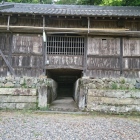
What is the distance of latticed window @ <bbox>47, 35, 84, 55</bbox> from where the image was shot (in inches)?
535

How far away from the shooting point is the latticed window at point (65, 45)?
44.5 feet

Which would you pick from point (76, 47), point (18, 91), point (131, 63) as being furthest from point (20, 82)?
point (131, 63)

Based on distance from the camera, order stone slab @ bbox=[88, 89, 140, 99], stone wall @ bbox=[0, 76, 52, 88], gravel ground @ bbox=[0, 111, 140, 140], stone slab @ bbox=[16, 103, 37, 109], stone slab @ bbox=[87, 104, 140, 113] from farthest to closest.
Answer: stone wall @ bbox=[0, 76, 52, 88] → stone slab @ bbox=[16, 103, 37, 109] → stone slab @ bbox=[88, 89, 140, 99] → stone slab @ bbox=[87, 104, 140, 113] → gravel ground @ bbox=[0, 111, 140, 140]

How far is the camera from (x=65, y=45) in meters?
13.7

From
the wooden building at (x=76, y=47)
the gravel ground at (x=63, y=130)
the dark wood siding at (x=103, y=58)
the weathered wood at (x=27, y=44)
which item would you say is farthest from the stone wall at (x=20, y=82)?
the dark wood siding at (x=103, y=58)

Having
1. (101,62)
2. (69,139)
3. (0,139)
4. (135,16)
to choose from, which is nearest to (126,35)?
(135,16)

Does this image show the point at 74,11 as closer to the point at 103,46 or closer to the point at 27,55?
the point at 103,46

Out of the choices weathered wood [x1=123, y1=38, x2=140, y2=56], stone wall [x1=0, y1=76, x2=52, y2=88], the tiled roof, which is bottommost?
stone wall [x1=0, y1=76, x2=52, y2=88]

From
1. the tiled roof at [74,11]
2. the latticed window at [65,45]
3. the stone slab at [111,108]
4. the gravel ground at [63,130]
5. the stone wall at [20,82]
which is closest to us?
the gravel ground at [63,130]

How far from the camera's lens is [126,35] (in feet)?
43.7

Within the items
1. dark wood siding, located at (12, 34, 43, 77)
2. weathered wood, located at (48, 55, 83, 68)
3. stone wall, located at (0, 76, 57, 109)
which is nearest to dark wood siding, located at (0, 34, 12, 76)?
dark wood siding, located at (12, 34, 43, 77)

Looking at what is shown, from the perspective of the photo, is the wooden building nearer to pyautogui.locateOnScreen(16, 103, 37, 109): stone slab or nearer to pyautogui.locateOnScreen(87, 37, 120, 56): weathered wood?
pyautogui.locateOnScreen(87, 37, 120, 56): weathered wood

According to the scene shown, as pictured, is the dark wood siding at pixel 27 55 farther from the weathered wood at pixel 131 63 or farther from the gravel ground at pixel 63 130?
the weathered wood at pixel 131 63

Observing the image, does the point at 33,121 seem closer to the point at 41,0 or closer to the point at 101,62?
the point at 101,62
